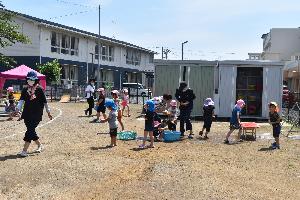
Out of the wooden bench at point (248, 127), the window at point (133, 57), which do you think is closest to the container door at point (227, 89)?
the wooden bench at point (248, 127)

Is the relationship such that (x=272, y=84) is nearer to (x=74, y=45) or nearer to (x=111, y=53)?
(x=74, y=45)

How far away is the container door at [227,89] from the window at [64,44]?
89.2 ft

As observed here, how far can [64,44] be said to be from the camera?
1852 inches

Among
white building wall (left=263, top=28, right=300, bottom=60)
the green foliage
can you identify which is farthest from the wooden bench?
white building wall (left=263, top=28, right=300, bottom=60)

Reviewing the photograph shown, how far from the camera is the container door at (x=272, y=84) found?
20359 mm

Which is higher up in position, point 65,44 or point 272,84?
point 65,44

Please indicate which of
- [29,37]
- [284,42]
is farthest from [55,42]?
[284,42]

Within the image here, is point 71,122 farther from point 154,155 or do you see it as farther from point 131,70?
point 131,70

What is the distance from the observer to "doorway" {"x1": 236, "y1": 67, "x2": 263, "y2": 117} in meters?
21.0

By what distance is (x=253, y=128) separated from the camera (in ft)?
46.4

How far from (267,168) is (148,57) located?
195 ft

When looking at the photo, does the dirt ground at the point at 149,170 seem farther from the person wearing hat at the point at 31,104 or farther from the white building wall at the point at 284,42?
the white building wall at the point at 284,42

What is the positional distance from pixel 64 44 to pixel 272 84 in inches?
1210

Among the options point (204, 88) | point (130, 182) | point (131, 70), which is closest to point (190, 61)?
point (204, 88)
